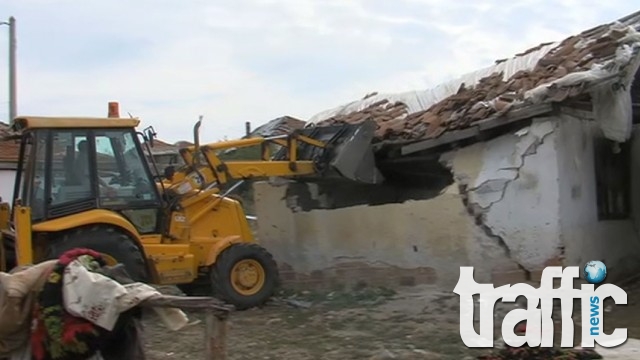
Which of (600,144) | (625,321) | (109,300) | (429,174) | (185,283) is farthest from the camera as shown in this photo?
(429,174)

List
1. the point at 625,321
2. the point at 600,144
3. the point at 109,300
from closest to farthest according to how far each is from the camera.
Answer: the point at 109,300 < the point at 625,321 < the point at 600,144

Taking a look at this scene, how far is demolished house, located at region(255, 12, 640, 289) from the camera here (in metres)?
9.60

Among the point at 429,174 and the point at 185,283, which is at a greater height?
the point at 429,174

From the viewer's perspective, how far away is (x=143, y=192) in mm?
9195

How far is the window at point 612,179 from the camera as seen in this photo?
11.0 metres

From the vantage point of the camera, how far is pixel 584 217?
402 inches

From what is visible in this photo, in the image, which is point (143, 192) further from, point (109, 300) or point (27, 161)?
point (109, 300)

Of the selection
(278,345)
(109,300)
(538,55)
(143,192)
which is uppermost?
(538,55)

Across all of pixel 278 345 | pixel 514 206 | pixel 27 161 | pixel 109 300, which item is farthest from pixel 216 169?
pixel 109 300

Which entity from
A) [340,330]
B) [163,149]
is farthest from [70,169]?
[163,149]

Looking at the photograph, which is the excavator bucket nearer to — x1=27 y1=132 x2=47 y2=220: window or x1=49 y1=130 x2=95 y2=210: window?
x1=49 y1=130 x2=95 y2=210: window

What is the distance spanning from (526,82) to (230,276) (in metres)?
4.66

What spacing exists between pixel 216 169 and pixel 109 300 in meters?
6.13

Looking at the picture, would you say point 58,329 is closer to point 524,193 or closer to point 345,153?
point 524,193
